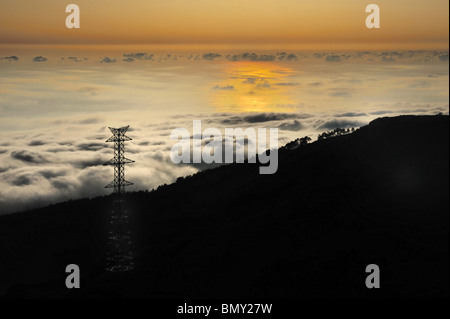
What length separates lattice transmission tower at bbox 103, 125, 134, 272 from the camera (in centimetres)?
7500

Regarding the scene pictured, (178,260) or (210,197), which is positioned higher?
(210,197)

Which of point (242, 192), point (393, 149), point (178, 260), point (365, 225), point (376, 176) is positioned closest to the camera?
point (365, 225)

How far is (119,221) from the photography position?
8494 centimetres

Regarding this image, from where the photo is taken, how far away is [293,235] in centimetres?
7994

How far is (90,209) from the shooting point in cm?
12912

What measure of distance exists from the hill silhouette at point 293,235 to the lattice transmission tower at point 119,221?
194 cm

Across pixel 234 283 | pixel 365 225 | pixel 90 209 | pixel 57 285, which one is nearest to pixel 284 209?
pixel 365 225

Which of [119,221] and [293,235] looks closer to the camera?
[293,235]

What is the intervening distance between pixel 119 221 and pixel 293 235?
2667 cm

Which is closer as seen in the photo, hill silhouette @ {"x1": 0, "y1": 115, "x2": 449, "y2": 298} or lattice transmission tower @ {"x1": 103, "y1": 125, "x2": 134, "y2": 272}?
hill silhouette @ {"x1": 0, "y1": 115, "x2": 449, "y2": 298}

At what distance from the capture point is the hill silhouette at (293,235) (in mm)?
70750

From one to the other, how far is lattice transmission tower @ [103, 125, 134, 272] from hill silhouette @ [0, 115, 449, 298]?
194cm
